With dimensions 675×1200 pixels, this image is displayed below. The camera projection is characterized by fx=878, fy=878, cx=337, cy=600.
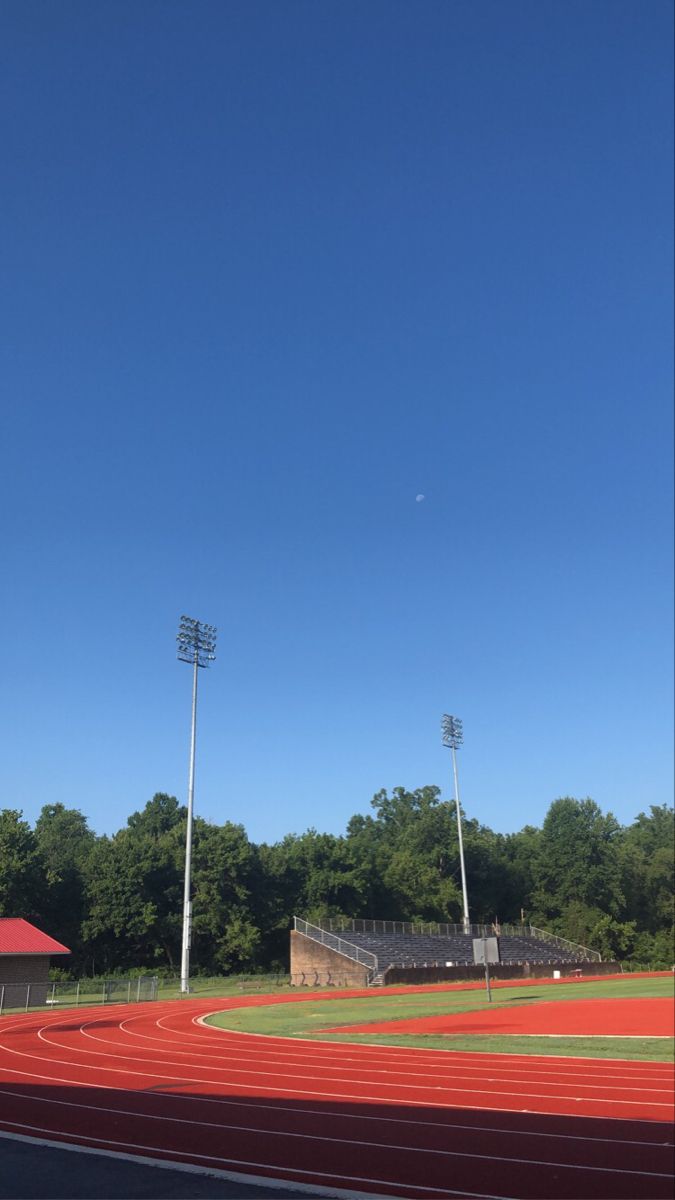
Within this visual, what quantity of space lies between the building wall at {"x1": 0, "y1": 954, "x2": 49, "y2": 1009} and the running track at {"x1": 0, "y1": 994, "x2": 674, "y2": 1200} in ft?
54.4

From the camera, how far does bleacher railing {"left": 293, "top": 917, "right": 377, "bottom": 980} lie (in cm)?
6084

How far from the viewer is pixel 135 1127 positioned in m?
13.0

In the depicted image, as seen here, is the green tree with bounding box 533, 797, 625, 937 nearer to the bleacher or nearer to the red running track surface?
the bleacher

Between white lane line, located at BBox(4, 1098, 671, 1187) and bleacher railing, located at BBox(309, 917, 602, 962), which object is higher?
white lane line, located at BBox(4, 1098, 671, 1187)

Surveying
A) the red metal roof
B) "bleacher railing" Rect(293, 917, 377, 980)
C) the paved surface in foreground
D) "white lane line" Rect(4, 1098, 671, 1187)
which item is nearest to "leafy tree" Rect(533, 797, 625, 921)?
"bleacher railing" Rect(293, 917, 377, 980)

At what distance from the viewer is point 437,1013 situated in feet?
113

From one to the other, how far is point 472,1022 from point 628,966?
213ft

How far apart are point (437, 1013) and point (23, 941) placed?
68.3 ft

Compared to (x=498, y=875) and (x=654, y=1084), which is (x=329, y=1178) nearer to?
(x=654, y=1084)

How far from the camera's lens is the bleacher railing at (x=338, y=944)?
6084 centimetres

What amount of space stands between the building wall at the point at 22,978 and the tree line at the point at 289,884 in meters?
18.9

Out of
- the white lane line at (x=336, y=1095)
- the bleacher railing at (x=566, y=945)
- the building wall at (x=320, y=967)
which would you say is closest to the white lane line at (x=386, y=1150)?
the white lane line at (x=336, y=1095)

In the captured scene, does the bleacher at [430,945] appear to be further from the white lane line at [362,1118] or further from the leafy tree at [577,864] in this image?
the white lane line at [362,1118]

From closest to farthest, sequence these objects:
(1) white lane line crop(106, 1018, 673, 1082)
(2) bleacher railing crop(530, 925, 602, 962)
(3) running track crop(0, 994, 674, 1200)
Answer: (3) running track crop(0, 994, 674, 1200), (1) white lane line crop(106, 1018, 673, 1082), (2) bleacher railing crop(530, 925, 602, 962)
